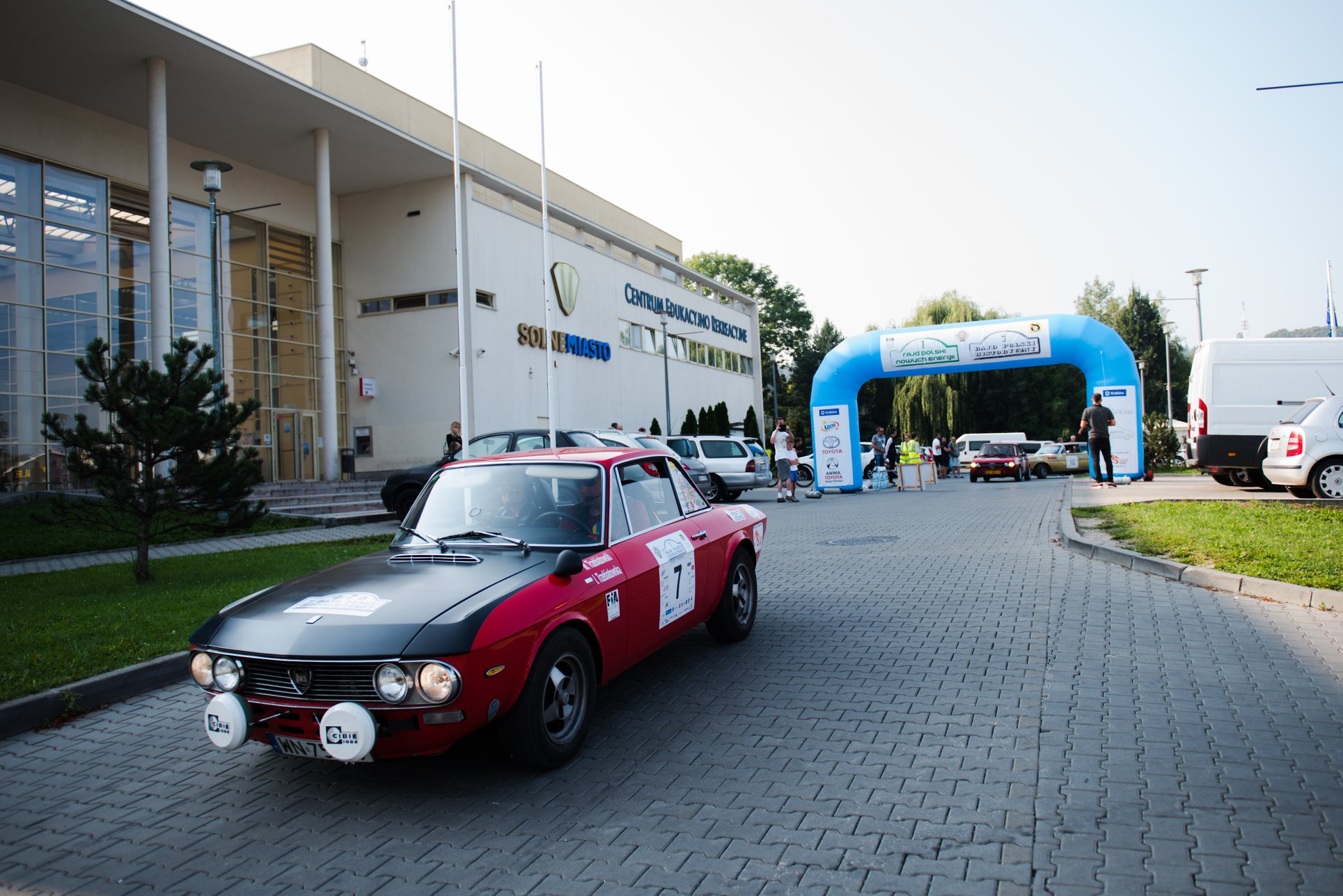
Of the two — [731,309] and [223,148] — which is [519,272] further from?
[731,309]

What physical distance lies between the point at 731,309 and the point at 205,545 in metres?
40.7

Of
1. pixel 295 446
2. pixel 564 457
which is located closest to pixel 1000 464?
pixel 295 446

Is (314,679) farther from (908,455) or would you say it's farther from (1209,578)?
(908,455)

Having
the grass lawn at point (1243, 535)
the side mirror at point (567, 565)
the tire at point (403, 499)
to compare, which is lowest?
the grass lawn at point (1243, 535)

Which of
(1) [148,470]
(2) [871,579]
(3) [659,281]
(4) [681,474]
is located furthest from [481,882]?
(3) [659,281]

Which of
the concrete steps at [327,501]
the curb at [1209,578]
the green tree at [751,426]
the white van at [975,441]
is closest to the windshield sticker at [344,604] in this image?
the curb at [1209,578]

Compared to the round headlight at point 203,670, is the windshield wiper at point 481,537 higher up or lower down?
higher up

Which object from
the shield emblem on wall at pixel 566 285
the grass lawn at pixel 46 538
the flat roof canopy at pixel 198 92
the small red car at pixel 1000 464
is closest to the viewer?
the grass lawn at pixel 46 538

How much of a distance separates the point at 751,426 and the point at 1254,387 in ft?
109

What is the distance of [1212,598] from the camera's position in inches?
286

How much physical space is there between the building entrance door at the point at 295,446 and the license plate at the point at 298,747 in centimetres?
2359

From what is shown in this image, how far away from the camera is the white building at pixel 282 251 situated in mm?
19047

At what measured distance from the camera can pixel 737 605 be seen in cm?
635

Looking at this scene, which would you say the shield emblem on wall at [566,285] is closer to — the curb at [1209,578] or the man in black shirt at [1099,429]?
the man in black shirt at [1099,429]
